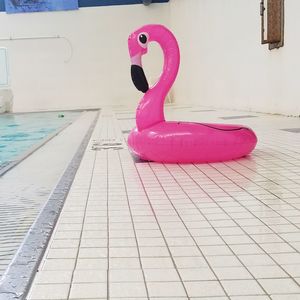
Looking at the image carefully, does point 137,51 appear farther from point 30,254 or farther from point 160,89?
point 30,254

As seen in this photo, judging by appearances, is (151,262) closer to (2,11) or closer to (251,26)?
(251,26)

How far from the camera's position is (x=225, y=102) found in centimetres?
764

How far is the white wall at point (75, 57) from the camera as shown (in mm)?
11320

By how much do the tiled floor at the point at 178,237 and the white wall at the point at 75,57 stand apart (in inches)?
372

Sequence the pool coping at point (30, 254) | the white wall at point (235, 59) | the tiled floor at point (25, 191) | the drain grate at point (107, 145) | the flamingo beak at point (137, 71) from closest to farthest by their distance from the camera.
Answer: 1. the pool coping at point (30, 254)
2. the tiled floor at point (25, 191)
3. the flamingo beak at point (137, 71)
4. the drain grate at point (107, 145)
5. the white wall at point (235, 59)

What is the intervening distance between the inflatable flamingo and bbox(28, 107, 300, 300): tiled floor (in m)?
0.17

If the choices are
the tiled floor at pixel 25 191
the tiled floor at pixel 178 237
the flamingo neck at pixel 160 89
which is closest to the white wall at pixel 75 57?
the tiled floor at pixel 25 191

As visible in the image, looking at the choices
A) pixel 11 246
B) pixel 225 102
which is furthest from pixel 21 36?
pixel 11 246

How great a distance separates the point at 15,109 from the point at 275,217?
1094 cm

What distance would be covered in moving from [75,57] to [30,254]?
422 inches

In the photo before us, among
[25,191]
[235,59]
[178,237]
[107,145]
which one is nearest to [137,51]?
[107,145]

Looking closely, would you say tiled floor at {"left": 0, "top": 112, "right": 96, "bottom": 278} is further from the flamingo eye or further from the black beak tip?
the flamingo eye

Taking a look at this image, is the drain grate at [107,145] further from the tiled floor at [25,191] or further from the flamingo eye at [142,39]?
the flamingo eye at [142,39]

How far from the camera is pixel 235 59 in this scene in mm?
7008
